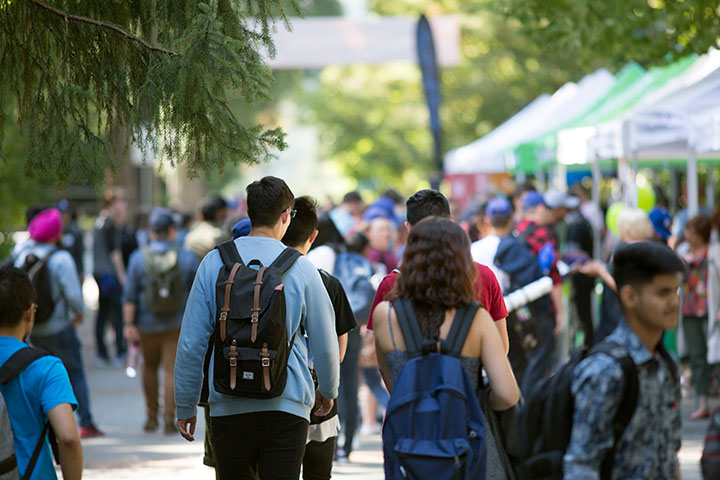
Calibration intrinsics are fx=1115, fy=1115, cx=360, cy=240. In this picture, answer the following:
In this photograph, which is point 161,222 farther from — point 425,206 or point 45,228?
point 425,206

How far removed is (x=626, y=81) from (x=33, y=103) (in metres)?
12.0

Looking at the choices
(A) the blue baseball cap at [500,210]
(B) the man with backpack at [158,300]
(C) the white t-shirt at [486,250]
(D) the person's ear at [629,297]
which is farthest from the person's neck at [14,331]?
(B) the man with backpack at [158,300]

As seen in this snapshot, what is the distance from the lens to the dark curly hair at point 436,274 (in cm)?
393

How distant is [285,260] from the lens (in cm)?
471

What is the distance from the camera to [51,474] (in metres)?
4.20

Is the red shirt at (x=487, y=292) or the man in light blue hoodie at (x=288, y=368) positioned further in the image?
the red shirt at (x=487, y=292)

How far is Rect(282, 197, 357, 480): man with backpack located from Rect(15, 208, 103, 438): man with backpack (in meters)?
3.83

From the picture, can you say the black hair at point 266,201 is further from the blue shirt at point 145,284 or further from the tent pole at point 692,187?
the tent pole at point 692,187

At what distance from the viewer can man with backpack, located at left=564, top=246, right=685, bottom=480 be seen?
3.26m

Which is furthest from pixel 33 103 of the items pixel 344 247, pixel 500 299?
pixel 344 247

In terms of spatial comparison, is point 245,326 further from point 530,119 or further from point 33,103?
point 530,119

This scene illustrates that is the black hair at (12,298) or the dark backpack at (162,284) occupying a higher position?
the black hair at (12,298)

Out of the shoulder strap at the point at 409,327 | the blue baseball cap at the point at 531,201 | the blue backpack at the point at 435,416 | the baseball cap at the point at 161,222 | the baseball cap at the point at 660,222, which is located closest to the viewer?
the blue backpack at the point at 435,416

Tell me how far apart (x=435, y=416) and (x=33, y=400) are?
149cm
